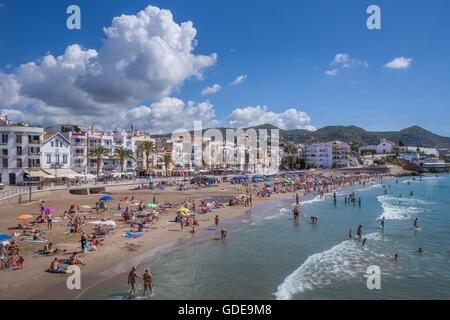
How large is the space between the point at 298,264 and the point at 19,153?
4240 centimetres

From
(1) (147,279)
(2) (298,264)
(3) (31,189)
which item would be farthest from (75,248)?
(3) (31,189)

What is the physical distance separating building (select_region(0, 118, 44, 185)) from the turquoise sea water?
33.7m

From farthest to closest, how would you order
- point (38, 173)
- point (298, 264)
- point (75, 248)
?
point (38, 173)
point (75, 248)
point (298, 264)

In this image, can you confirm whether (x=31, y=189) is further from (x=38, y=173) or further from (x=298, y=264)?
(x=298, y=264)

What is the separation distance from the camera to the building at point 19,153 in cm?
3931

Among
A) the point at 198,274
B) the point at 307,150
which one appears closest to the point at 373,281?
the point at 198,274

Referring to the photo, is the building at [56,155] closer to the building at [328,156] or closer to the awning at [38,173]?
the awning at [38,173]

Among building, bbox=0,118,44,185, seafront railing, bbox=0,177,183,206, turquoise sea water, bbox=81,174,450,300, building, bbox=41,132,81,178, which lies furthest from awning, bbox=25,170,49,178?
turquoise sea water, bbox=81,174,450,300

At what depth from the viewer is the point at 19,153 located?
40219 millimetres

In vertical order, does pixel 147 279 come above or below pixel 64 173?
below

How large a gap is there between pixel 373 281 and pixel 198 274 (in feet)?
27.4

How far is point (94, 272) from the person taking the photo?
43.4 ft
